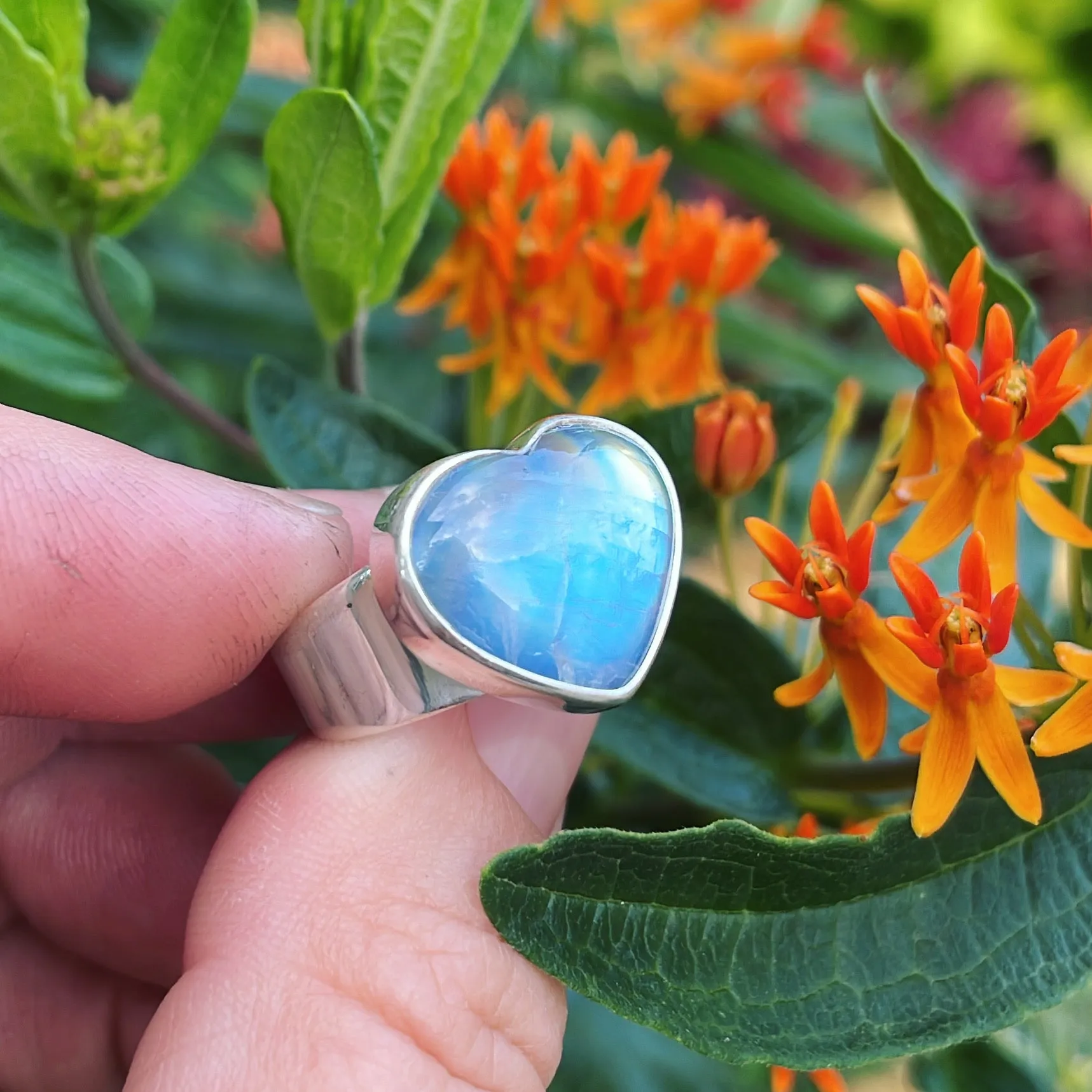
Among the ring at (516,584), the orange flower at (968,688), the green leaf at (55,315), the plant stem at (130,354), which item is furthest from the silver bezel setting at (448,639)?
the green leaf at (55,315)

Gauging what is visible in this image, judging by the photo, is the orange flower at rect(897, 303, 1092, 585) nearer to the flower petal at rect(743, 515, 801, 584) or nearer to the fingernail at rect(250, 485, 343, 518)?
the flower petal at rect(743, 515, 801, 584)

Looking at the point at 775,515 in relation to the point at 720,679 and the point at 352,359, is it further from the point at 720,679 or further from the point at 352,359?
the point at 352,359

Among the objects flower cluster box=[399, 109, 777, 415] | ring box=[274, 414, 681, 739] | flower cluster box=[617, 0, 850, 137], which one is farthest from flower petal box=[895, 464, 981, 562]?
flower cluster box=[617, 0, 850, 137]

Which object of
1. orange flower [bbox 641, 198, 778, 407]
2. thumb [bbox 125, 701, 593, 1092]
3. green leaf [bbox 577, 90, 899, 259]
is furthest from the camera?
green leaf [bbox 577, 90, 899, 259]

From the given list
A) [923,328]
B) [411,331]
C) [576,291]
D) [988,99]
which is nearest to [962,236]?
[923,328]

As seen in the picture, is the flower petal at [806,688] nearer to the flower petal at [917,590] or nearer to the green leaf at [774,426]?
the flower petal at [917,590]

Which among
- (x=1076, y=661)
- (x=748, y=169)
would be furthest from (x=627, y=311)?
(x=748, y=169)
